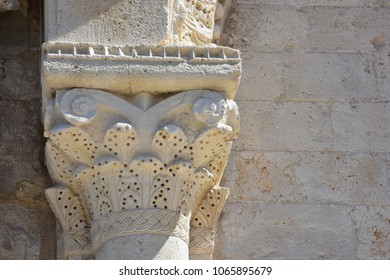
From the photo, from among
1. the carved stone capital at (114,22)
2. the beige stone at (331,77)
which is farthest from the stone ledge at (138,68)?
the beige stone at (331,77)

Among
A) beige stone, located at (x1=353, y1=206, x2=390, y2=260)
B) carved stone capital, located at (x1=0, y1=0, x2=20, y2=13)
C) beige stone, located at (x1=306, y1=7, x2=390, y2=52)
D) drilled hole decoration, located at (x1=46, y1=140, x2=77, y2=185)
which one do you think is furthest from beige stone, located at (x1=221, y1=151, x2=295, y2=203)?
carved stone capital, located at (x1=0, y1=0, x2=20, y2=13)

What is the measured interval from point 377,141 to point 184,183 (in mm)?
1180

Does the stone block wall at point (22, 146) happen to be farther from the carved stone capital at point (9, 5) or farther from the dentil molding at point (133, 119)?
the dentil molding at point (133, 119)

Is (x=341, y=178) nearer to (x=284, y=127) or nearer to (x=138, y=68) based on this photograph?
(x=284, y=127)

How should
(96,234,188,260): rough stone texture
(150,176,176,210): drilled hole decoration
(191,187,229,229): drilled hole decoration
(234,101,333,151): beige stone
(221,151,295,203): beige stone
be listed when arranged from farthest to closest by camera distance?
(234,101,333,151): beige stone, (221,151,295,203): beige stone, (191,187,229,229): drilled hole decoration, (150,176,176,210): drilled hole decoration, (96,234,188,260): rough stone texture

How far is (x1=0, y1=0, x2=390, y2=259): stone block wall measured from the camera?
5762mm

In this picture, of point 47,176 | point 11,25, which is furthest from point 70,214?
point 11,25

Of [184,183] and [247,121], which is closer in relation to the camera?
[184,183]

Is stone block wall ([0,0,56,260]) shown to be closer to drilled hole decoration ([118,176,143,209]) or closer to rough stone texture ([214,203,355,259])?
drilled hole decoration ([118,176,143,209])

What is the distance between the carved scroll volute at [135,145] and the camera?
5281mm

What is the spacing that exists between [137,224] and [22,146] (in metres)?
0.82

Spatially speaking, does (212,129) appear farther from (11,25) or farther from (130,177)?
(11,25)

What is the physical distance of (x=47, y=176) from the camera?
5.75 m
